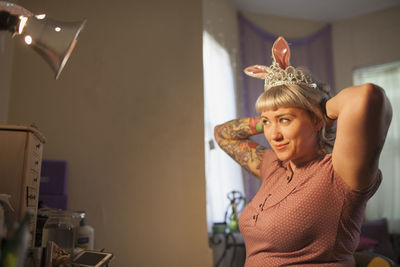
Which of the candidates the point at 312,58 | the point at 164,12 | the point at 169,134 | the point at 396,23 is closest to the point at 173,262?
the point at 169,134

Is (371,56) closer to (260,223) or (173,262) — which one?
(173,262)

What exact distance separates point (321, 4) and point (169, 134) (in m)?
2.92

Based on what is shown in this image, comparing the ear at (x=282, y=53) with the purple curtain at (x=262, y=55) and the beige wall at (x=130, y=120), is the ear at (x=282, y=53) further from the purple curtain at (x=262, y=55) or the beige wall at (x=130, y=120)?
the purple curtain at (x=262, y=55)

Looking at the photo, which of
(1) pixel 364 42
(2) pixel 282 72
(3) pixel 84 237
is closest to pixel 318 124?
(2) pixel 282 72

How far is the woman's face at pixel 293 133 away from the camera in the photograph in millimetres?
1301

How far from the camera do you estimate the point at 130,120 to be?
240cm

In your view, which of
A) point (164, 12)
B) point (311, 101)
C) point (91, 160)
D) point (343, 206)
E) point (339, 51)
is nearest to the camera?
point (343, 206)

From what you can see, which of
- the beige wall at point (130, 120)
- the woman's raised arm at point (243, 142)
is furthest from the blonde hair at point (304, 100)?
the beige wall at point (130, 120)

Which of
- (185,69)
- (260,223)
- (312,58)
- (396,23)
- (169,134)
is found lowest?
(260,223)

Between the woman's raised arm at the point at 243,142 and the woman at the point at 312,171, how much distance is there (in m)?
0.22

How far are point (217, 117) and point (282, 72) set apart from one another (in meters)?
1.62

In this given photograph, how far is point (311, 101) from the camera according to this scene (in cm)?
130

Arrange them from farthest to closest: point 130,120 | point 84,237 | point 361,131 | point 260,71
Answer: point 130,120, point 84,237, point 260,71, point 361,131

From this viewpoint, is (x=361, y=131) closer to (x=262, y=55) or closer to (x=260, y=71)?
(x=260, y=71)
